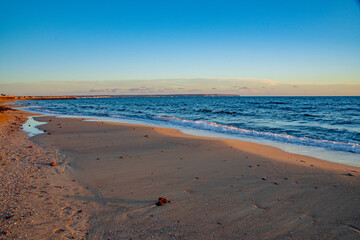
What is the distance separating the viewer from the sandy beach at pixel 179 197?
135 inches

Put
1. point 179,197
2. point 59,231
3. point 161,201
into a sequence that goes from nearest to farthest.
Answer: point 59,231
point 161,201
point 179,197

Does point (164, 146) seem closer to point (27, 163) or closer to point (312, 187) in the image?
point (27, 163)

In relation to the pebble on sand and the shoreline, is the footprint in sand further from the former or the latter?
the pebble on sand

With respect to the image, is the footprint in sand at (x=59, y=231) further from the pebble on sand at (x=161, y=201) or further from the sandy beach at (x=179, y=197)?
the pebble on sand at (x=161, y=201)

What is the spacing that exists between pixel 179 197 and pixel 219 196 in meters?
0.82

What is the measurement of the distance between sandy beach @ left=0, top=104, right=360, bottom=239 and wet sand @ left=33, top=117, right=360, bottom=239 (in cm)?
2

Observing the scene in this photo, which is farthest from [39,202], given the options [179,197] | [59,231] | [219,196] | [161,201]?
[219,196]

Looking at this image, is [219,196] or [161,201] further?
[219,196]

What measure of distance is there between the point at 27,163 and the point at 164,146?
495 cm

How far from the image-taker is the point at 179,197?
14.9 feet

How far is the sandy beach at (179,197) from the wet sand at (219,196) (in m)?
0.02

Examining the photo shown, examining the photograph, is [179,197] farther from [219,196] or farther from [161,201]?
[219,196]

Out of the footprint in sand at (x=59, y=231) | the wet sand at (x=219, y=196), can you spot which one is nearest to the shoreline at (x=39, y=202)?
the footprint in sand at (x=59, y=231)

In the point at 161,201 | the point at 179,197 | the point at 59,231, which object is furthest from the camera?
the point at 179,197
